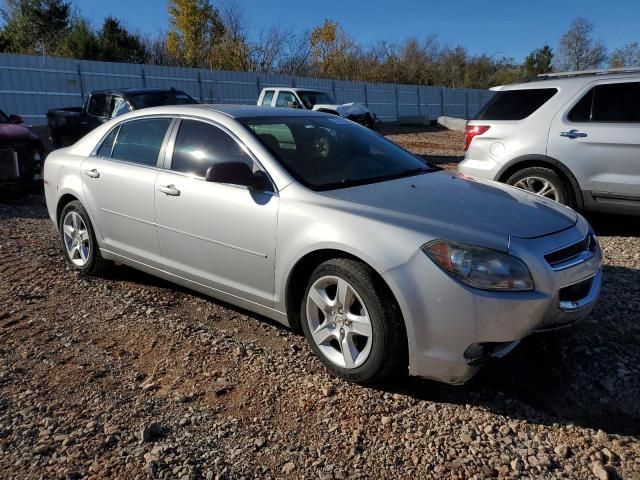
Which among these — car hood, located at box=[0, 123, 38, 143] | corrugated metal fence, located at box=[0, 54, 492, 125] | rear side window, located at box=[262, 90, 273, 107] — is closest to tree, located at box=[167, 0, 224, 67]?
corrugated metal fence, located at box=[0, 54, 492, 125]

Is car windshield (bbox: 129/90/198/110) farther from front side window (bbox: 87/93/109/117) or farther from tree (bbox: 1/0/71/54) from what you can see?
tree (bbox: 1/0/71/54)

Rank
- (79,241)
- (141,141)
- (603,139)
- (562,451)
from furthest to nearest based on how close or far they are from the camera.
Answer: (603,139), (79,241), (141,141), (562,451)

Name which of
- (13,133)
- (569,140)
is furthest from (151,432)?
(13,133)

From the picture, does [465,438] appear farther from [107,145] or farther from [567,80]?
[567,80]

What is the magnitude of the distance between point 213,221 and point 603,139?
424cm

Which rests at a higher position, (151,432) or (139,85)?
(139,85)

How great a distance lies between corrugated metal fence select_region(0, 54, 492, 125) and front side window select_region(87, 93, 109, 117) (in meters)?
8.03

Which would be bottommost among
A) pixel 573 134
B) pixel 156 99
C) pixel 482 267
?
pixel 482 267

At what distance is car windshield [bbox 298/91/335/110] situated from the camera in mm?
16350

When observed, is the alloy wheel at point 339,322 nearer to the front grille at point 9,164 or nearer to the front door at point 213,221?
the front door at point 213,221

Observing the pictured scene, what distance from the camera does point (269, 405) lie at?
2947 mm

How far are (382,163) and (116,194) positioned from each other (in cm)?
212

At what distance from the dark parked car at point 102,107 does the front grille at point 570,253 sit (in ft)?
30.6

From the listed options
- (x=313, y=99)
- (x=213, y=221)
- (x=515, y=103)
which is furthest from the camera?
(x=313, y=99)
